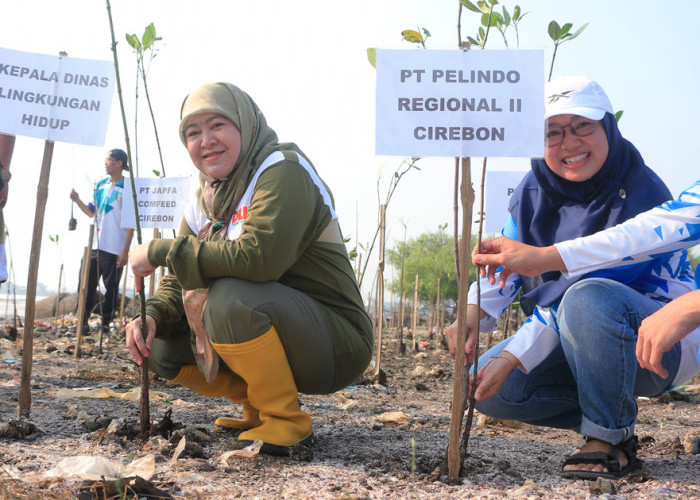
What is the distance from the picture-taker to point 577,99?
1.84 metres

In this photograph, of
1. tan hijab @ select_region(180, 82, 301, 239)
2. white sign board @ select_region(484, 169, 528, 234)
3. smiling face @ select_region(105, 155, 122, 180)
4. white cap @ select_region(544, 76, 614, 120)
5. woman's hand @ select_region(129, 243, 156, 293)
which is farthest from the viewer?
smiling face @ select_region(105, 155, 122, 180)

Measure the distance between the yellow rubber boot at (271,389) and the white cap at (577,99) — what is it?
1.06 metres

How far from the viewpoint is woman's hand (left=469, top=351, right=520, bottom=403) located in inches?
68.3

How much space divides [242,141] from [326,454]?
1036 millimetres

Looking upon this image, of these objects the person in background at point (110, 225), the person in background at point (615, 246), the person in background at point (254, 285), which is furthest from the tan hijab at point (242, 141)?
the person in background at point (110, 225)

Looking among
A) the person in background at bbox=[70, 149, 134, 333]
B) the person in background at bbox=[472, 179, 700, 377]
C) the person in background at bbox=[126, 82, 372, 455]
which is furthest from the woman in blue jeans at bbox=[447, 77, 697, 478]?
the person in background at bbox=[70, 149, 134, 333]

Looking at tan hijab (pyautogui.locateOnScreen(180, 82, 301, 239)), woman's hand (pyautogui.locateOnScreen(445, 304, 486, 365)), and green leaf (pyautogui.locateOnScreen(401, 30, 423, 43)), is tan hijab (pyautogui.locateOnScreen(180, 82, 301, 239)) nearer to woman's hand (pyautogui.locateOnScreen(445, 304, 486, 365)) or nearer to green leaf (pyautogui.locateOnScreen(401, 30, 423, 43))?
A: green leaf (pyautogui.locateOnScreen(401, 30, 423, 43))

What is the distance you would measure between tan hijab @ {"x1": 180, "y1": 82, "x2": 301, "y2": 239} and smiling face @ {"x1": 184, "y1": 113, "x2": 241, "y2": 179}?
0.02 metres

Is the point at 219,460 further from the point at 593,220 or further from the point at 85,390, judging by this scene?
the point at 85,390

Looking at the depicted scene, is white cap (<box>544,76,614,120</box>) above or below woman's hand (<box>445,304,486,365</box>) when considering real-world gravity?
above

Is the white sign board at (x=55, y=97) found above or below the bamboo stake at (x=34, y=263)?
above

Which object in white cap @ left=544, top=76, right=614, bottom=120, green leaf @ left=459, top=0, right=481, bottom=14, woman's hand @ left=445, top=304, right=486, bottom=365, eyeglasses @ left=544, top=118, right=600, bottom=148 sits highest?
green leaf @ left=459, top=0, right=481, bottom=14

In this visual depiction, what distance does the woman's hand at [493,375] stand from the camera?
1735 millimetres

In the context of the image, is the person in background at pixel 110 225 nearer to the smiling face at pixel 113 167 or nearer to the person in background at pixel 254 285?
the smiling face at pixel 113 167
